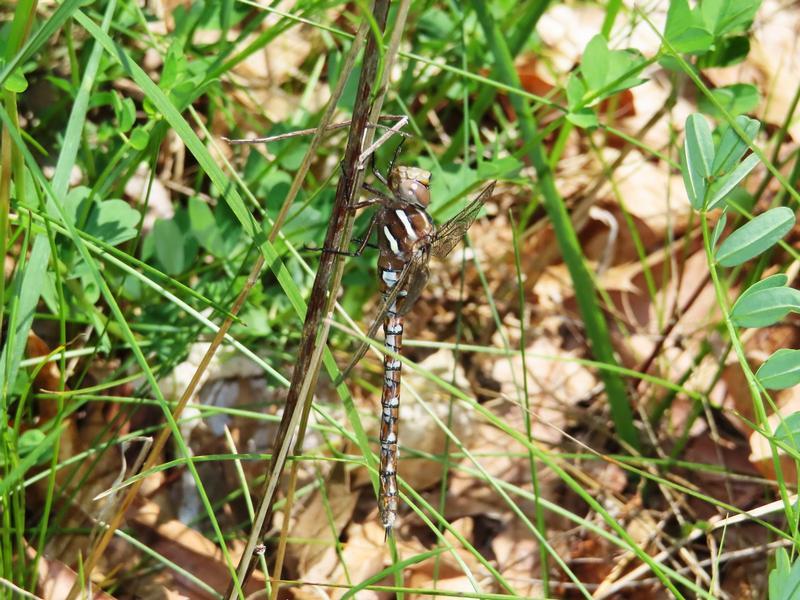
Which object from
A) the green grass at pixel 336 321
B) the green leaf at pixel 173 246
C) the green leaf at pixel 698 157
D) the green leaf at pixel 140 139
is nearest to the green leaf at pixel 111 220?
the green grass at pixel 336 321

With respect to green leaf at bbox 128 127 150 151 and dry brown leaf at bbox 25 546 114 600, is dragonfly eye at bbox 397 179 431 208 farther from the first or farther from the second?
dry brown leaf at bbox 25 546 114 600

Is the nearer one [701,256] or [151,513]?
[151,513]

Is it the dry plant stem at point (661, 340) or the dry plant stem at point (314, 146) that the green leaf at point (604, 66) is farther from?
the dry plant stem at point (661, 340)

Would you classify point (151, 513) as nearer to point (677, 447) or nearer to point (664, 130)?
point (677, 447)

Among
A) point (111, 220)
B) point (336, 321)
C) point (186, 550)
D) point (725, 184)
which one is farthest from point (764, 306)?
point (186, 550)

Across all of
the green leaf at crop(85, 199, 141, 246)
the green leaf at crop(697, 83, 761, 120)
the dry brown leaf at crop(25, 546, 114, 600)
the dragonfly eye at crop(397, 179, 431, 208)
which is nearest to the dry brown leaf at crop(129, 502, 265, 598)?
the dry brown leaf at crop(25, 546, 114, 600)

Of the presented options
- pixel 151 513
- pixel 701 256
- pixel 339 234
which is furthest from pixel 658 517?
pixel 339 234

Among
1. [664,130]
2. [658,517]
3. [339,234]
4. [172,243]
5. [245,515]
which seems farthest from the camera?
[664,130]
